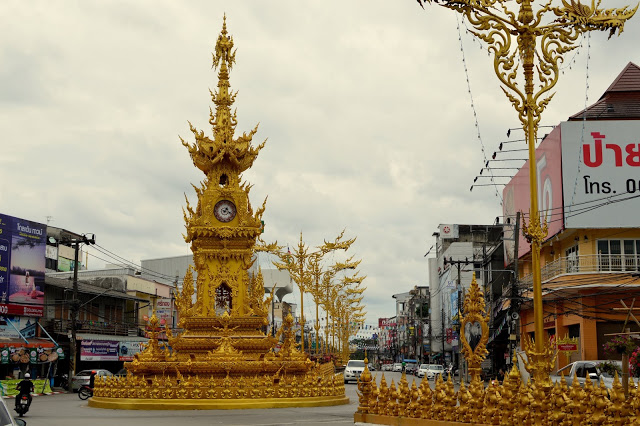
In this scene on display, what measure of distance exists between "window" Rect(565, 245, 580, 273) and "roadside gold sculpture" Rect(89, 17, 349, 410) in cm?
1574

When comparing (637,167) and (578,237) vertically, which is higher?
(637,167)

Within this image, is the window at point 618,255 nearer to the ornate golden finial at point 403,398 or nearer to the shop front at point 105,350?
the ornate golden finial at point 403,398

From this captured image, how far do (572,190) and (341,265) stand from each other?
31250 mm

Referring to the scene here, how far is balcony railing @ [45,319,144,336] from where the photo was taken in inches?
1928

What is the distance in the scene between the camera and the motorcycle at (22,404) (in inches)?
1009

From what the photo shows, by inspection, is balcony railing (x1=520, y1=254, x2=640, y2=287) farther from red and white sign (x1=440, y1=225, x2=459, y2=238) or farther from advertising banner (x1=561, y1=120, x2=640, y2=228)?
red and white sign (x1=440, y1=225, x2=459, y2=238)

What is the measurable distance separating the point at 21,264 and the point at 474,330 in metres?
33.3

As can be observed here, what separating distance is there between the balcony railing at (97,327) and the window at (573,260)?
31064 millimetres

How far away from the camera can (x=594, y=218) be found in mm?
38750

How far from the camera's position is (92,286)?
56.9 m

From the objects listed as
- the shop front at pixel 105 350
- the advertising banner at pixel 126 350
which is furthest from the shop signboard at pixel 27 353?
the advertising banner at pixel 126 350

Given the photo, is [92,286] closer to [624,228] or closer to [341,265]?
[341,265]

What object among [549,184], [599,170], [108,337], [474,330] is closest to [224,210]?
[474,330]

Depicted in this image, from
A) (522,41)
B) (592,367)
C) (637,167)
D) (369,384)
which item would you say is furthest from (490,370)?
(522,41)
